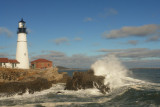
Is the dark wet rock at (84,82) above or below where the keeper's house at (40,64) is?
below

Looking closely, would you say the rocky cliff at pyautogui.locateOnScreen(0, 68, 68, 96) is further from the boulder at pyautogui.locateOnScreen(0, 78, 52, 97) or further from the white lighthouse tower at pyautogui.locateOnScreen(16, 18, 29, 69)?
the white lighthouse tower at pyautogui.locateOnScreen(16, 18, 29, 69)

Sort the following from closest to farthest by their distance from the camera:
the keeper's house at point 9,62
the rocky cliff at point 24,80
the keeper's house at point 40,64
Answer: the rocky cliff at point 24,80 < the keeper's house at point 9,62 < the keeper's house at point 40,64

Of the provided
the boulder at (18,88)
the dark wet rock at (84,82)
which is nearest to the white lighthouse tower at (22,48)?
the boulder at (18,88)

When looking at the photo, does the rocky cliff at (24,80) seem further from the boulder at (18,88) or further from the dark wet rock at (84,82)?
the dark wet rock at (84,82)

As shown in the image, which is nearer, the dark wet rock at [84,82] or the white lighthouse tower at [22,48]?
the dark wet rock at [84,82]

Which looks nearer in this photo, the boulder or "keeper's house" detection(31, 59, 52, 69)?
the boulder

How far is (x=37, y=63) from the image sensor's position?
47094 mm

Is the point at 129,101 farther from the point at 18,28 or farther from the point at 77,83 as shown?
the point at 18,28

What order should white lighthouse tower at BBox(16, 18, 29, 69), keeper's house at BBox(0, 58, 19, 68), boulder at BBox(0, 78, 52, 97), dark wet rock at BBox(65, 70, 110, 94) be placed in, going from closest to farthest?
dark wet rock at BBox(65, 70, 110, 94)
boulder at BBox(0, 78, 52, 97)
keeper's house at BBox(0, 58, 19, 68)
white lighthouse tower at BBox(16, 18, 29, 69)

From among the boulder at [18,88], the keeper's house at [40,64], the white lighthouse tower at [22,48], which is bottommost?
the boulder at [18,88]

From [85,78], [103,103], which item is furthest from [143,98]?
[85,78]

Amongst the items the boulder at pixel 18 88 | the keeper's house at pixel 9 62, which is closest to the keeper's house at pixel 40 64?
the keeper's house at pixel 9 62

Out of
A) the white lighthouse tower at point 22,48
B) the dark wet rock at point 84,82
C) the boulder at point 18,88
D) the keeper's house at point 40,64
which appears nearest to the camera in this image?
the dark wet rock at point 84,82

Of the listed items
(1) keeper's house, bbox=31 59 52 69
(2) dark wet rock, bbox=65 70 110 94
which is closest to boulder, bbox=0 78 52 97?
(2) dark wet rock, bbox=65 70 110 94
